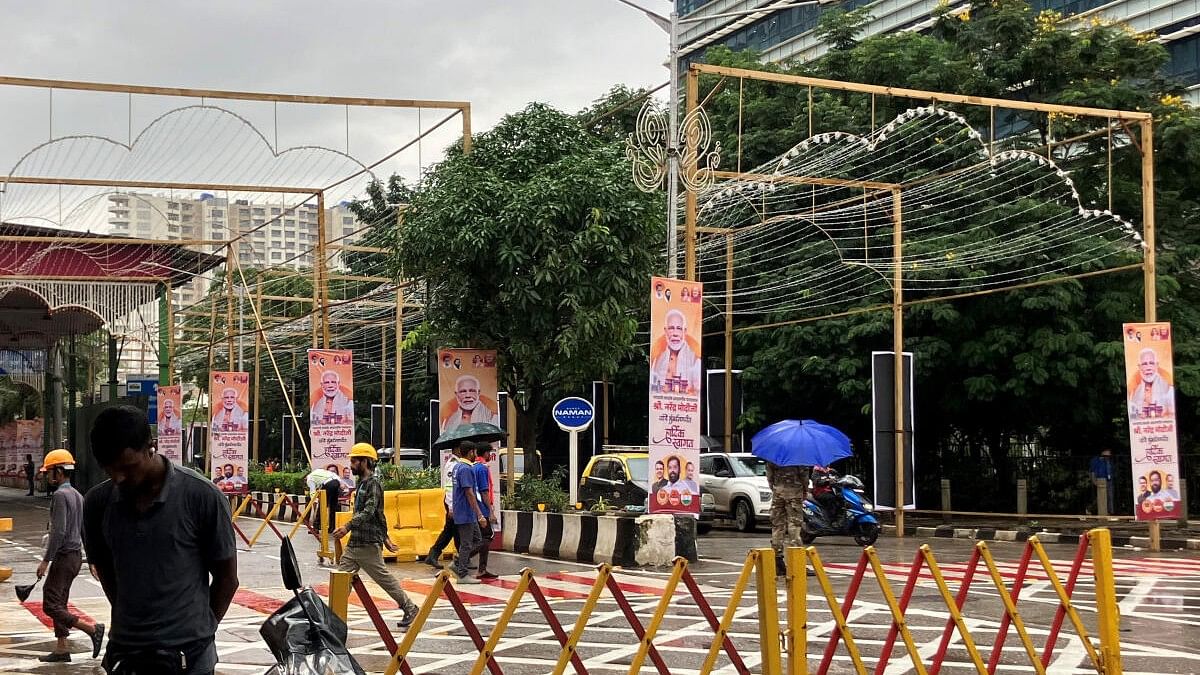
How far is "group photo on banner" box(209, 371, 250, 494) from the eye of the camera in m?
28.7

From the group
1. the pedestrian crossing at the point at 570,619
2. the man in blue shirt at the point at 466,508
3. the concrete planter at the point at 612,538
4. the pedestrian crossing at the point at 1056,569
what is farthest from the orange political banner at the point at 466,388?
the pedestrian crossing at the point at 1056,569

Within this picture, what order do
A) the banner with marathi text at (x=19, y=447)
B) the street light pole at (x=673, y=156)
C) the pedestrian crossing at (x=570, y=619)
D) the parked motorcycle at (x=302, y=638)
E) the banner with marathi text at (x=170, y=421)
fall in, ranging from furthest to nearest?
1. the banner with marathi text at (x=19, y=447)
2. the banner with marathi text at (x=170, y=421)
3. the street light pole at (x=673, y=156)
4. the pedestrian crossing at (x=570, y=619)
5. the parked motorcycle at (x=302, y=638)

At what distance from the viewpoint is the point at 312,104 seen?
2108 cm

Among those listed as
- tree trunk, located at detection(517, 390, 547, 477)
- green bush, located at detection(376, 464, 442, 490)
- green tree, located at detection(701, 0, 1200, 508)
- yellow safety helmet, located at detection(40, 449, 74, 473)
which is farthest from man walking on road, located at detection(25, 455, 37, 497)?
yellow safety helmet, located at detection(40, 449, 74, 473)

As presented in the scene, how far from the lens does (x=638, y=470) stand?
26344 mm

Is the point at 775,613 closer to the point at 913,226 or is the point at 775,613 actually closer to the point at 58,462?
the point at 58,462

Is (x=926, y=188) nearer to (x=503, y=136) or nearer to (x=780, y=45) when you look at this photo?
(x=503, y=136)

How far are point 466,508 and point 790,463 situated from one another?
356 cm

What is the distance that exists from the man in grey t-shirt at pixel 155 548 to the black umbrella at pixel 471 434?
12.7 metres

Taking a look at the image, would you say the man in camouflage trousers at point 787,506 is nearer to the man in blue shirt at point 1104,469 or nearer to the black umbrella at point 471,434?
the black umbrella at point 471,434

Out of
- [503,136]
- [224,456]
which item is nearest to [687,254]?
[503,136]

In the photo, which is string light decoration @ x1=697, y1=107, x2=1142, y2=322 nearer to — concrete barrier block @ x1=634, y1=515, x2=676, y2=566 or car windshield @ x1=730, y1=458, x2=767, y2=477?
car windshield @ x1=730, y1=458, x2=767, y2=477

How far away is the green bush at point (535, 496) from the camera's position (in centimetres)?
2048

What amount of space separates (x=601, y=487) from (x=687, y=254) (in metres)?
9.43
